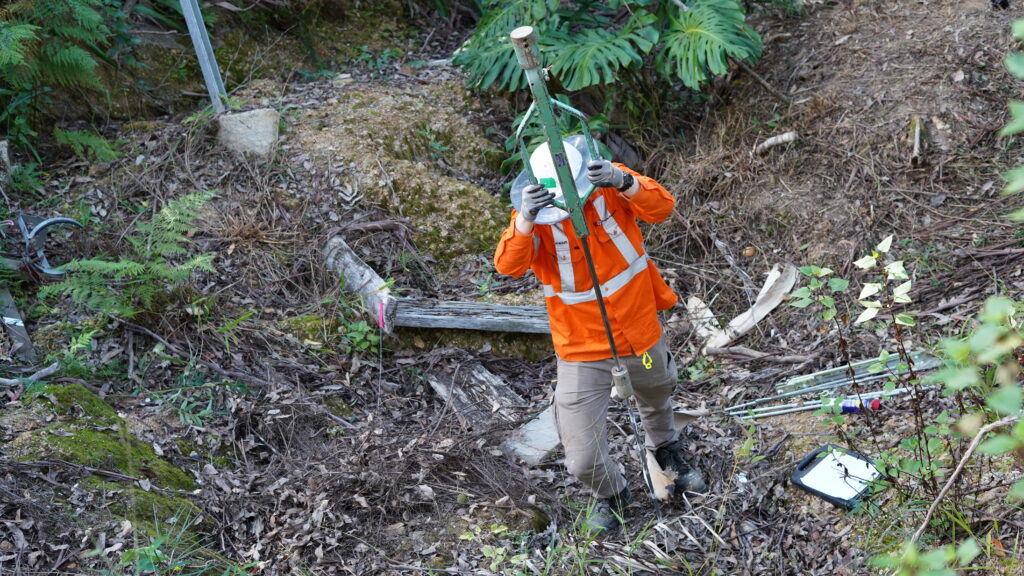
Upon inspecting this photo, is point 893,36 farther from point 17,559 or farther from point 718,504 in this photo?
point 17,559

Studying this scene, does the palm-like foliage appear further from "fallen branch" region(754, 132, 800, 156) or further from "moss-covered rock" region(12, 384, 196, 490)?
"moss-covered rock" region(12, 384, 196, 490)

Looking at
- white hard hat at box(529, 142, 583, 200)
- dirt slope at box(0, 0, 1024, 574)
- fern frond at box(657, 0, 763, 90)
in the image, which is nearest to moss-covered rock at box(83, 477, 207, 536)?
dirt slope at box(0, 0, 1024, 574)

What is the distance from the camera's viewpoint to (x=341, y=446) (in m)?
3.90

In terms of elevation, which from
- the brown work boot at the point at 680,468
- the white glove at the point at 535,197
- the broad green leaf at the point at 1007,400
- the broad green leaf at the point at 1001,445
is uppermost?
the broad green leaf at the point at 1007,400

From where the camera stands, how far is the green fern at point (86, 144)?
18.1 feet

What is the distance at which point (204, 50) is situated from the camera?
561cm

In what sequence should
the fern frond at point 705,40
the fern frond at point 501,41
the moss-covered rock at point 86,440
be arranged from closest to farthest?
the moss-covered rock at point 86,440, the fern frond at point 705,40, the fern frond at point 501,41

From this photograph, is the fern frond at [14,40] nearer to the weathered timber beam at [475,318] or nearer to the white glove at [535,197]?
the weathered timber beam at [475,318]

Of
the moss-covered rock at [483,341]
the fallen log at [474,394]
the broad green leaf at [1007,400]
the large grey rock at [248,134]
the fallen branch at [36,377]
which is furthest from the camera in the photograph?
the large grey rock at [248,134]

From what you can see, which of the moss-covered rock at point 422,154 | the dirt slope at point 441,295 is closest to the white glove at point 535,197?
the dirt slope at point 441,295

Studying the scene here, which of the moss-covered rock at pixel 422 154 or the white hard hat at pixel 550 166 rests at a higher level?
the white hard hat at pixel 550 166

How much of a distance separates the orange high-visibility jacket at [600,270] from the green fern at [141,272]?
2192mm

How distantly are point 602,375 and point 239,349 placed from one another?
226cm

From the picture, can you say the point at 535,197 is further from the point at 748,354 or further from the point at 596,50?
the point at 596,50
